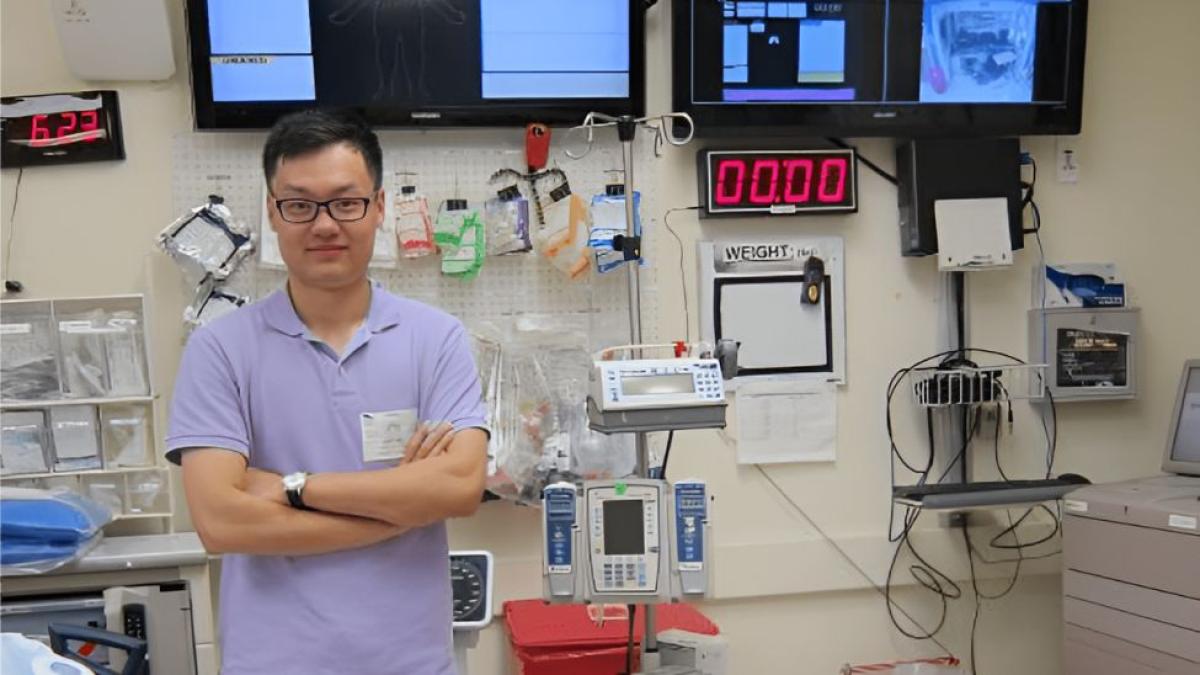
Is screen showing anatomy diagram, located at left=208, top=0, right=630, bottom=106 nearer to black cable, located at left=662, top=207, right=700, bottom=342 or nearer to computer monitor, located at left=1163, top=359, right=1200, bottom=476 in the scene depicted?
black cable, located at left=662, top=207, right=700, bottom=342

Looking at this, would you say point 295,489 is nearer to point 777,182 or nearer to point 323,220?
point 323,220

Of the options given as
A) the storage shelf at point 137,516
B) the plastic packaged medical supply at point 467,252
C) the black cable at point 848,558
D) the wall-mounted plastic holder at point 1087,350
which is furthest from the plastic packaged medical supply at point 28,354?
the wall-mounted plastic holder at point 1087,350

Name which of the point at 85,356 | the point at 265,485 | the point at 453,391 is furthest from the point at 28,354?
the point at 453,391

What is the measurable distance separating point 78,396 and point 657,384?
1487 millimetres

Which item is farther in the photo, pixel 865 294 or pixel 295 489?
pixel 865 294

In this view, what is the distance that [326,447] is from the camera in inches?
62.8

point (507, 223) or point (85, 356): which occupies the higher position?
point (507, 223)

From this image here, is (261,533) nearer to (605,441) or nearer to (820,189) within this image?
(605,441)

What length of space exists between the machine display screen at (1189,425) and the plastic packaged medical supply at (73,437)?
9.65 ft

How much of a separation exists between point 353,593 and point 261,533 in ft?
0.55

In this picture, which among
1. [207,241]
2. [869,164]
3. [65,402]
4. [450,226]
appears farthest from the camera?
[869,164]

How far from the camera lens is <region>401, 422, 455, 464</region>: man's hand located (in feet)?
5.26

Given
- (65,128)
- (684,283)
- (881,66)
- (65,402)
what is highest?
(881,66)

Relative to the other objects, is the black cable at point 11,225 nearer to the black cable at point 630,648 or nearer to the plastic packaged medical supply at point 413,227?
the plastic packaged medical supply at point 413,227
